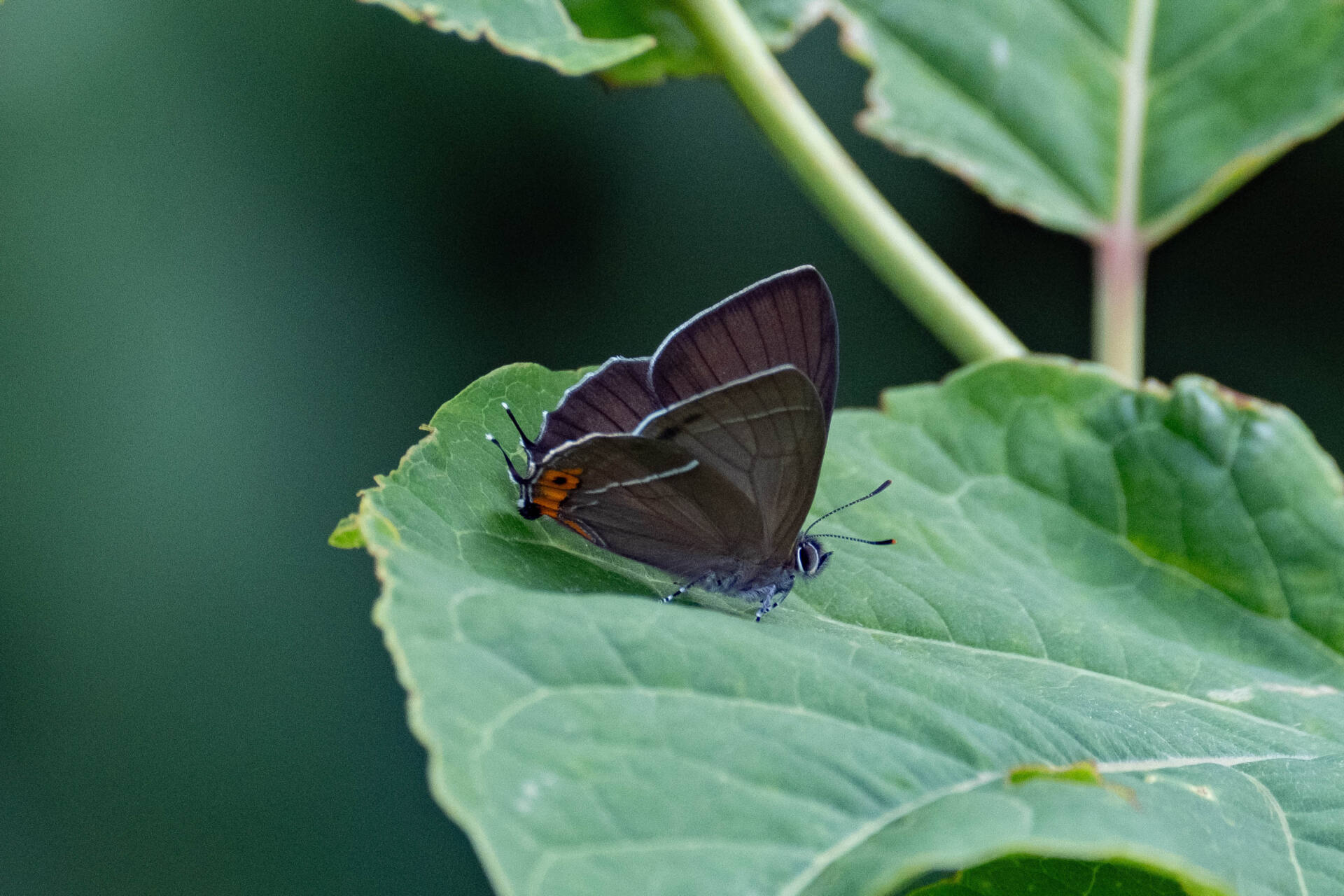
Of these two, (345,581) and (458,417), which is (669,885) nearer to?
(458,417)

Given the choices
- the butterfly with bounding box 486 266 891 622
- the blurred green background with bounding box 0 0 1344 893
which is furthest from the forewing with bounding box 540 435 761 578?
the blurred green background with bounding box 0 0 1344 893

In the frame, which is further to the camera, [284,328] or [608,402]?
[284,328]

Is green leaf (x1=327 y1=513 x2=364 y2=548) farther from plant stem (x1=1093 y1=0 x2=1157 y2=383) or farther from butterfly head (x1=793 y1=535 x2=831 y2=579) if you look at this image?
plant stem (x1=1093 y1=0 x2=1157 y2=383)

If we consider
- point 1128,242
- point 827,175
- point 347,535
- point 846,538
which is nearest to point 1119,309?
point 1128,242

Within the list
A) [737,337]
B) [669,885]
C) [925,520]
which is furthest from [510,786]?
[925,520]

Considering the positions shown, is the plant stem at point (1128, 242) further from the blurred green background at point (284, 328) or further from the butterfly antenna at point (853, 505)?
the blurred green background at point (284, 328)

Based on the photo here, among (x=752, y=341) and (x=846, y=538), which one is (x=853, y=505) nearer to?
(x=846, y=538)
